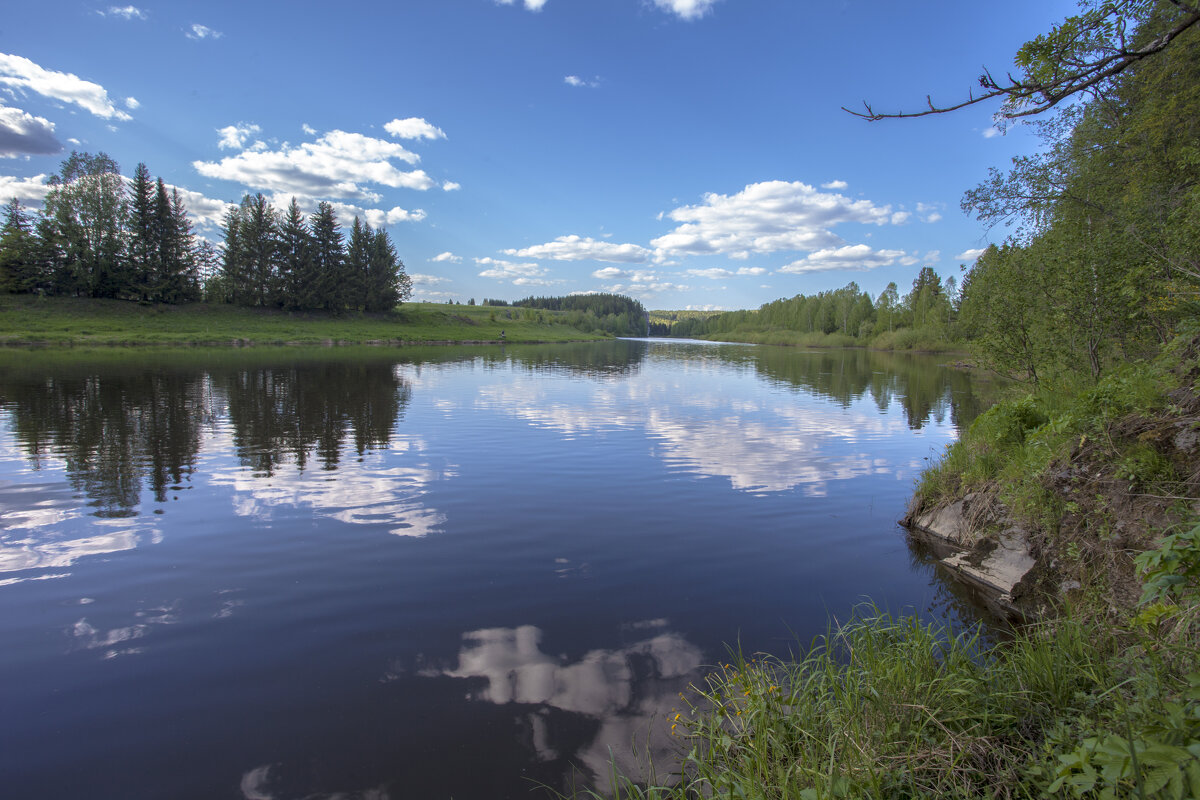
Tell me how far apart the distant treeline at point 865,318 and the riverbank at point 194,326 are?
213ft

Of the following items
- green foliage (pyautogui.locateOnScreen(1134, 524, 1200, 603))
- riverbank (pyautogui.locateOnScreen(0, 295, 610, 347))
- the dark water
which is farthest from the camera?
riverbank (pyautogui.locateOnScreen(0, 295, 610, 347))

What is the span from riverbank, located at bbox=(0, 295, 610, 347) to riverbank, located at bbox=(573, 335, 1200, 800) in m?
60.5

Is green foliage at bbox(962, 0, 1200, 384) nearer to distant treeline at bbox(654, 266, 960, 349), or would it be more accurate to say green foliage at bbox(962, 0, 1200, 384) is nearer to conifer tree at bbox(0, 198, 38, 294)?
distant treeline at bbox(654, 266, 960, 349)

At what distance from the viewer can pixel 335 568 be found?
752 cm

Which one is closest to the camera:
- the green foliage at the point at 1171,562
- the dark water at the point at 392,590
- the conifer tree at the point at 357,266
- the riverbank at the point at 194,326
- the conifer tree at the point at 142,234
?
the green foliage at the point at 1171,562

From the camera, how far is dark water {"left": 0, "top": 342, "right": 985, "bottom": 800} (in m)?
4.38

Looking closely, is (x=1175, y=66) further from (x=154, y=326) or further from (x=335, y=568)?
(x=154, y=326)

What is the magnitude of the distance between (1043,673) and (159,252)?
80.0 metres

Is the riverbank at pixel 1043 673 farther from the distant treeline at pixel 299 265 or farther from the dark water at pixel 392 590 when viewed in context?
the distant treeline at pixel 299 265

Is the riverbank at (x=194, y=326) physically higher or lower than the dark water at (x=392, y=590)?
higher

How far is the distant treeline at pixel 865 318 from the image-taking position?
279ft

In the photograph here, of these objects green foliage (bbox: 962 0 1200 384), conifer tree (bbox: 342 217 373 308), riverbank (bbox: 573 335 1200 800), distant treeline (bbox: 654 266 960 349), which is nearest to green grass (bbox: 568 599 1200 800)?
riverbank (bbox: 573 335 1200 800)

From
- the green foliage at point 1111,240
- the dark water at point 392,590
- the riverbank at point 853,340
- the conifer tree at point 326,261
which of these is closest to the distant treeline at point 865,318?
the riverbank at point 853,340

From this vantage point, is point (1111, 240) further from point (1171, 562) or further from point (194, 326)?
point (194, 326)
